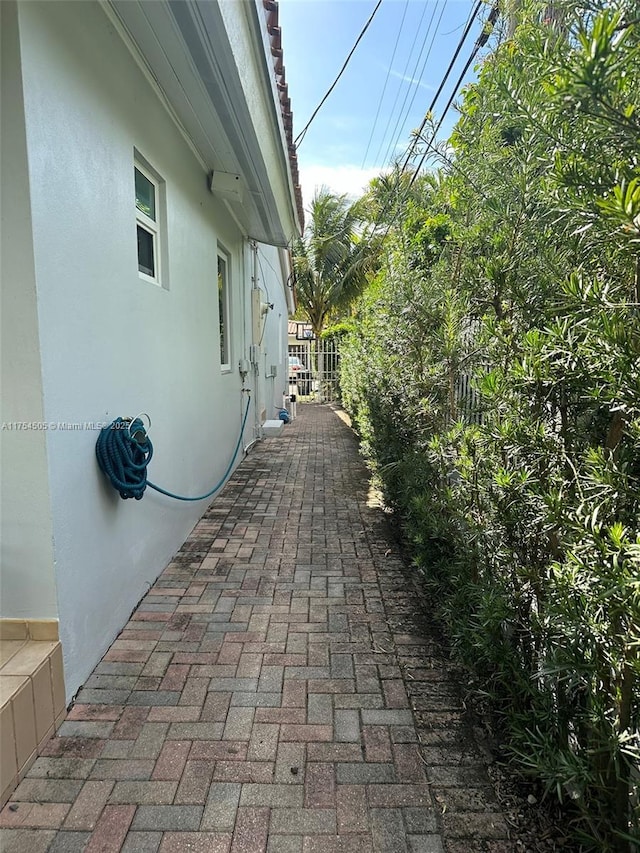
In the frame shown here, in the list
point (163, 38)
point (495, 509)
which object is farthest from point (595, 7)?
point (163, 38)

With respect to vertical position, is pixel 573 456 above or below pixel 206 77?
below

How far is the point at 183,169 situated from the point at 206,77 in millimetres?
1111

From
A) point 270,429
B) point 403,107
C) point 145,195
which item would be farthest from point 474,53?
point 270,429

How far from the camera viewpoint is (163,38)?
288 centimetres

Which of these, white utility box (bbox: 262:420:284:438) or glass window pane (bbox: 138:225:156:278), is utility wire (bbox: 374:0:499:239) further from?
white utility box (bbox: 262:420:284:438)

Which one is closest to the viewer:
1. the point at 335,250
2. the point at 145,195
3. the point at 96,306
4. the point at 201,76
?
the point at 96,306

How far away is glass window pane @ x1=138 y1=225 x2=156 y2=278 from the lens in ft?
11.4

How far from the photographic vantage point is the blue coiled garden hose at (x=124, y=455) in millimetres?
2613

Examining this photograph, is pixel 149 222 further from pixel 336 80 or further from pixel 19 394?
pixel 336 80

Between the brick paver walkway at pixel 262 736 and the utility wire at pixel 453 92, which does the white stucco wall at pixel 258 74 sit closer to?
the utility wire at pixel 453 92

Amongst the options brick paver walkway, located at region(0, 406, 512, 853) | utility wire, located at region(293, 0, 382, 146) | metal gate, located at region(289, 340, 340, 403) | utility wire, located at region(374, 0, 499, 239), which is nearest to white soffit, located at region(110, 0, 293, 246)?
utility wire, located at region(374, 0, 499, 239)

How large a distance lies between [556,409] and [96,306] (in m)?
2.35

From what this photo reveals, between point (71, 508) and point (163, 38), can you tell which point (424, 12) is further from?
point (71, 508)

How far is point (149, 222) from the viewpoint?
3605 millimetres
